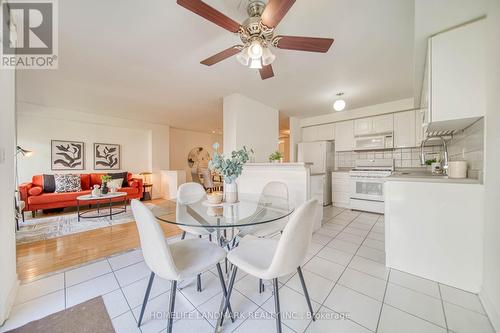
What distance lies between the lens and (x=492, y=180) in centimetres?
127

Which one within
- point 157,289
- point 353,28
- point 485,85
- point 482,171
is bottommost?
point 157,289

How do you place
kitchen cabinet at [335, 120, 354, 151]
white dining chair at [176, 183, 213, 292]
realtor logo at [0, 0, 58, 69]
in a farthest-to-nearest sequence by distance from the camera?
kitchen cabinet at [335, 120, 354, 151] < white dining chair at [176, 183, 213, 292] < realtor logo at [0, 0, 58, 69]

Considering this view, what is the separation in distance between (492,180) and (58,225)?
5287mm

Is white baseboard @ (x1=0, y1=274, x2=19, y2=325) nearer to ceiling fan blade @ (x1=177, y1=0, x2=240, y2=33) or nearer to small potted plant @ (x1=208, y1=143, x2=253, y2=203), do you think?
small potted plant @ (x1=208, y1=143, x2=253, y2=203)

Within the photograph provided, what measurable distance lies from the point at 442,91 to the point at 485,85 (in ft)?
0.75

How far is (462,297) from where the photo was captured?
4.70 ft

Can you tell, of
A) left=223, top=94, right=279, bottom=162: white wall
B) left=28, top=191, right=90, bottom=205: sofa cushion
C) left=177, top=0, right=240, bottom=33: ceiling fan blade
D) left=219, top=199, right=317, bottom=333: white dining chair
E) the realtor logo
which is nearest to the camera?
left=219, top=199, right=317, bottom=333: white dining chair

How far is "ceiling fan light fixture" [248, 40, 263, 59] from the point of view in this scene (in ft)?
4.82

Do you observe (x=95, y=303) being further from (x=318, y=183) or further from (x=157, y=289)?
(x=318, y=183)

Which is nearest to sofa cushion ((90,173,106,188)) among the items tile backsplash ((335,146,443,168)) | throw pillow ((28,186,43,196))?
throw pillow ((28,186,43,196))

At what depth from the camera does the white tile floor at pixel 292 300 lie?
1.20 m

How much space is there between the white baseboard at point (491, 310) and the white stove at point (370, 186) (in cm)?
244

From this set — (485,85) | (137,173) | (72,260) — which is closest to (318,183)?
(485,85)

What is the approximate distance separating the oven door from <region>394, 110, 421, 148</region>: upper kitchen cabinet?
909mm
